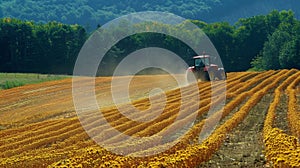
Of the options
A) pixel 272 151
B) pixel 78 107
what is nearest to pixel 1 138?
pixel 78 107

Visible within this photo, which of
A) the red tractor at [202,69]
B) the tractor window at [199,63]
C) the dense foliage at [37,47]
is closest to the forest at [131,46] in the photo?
the dense foliage at [37,47]

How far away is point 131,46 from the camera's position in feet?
266

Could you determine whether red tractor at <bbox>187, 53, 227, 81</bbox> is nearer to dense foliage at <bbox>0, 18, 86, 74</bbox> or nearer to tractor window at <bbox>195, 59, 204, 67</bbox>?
tractor window at <bbox>195, 59, 204, 67</bbox>

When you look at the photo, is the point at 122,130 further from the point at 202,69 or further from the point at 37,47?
the point at 37,47

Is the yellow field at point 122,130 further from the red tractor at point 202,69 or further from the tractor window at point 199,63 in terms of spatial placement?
the tractor window at point 199,63

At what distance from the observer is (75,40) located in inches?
3105

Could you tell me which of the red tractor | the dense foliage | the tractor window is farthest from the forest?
the tractor window

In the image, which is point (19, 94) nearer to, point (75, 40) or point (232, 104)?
point (232, 104)

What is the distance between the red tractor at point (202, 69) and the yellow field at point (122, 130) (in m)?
0.85

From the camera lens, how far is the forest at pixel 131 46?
70500mm

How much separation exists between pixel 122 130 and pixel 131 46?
63616mm

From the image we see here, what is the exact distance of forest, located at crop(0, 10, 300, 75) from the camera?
70500mm

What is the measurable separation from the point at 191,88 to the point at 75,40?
49.8m

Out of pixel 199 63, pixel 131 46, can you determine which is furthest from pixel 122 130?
pixel 131 46
